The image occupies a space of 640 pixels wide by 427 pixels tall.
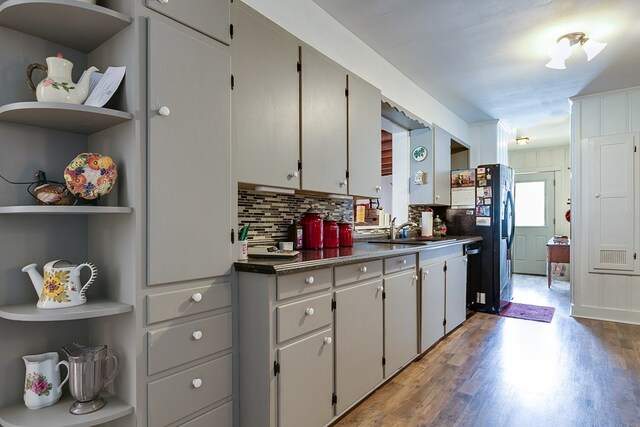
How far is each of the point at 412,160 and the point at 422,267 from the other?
1.67 meters

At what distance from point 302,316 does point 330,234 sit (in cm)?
96

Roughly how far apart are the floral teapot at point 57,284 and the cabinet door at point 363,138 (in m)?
1.71

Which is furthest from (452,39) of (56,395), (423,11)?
(56,395)

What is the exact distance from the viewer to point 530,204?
296 inches

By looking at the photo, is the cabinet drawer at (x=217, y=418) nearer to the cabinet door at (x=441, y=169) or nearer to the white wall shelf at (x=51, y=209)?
the white wall shelf at (x=51, y=209)

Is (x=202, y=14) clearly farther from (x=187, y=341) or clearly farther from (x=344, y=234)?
(x=344, y=234)

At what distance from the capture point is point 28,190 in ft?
4.68

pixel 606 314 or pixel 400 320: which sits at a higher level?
pixel 400 320

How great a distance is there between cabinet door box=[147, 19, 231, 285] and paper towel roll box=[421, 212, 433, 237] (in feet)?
9.62

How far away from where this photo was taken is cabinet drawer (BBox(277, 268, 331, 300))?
1650 millimetres

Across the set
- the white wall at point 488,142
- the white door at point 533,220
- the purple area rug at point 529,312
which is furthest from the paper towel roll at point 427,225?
the white door at point 533,220

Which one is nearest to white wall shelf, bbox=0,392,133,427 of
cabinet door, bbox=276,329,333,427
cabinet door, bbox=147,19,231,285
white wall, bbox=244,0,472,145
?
cabinet door, bbox=147,19,231,285

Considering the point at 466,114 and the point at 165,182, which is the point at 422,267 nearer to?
the point at 165,182

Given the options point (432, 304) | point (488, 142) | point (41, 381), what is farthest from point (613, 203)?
point (41, 381)
